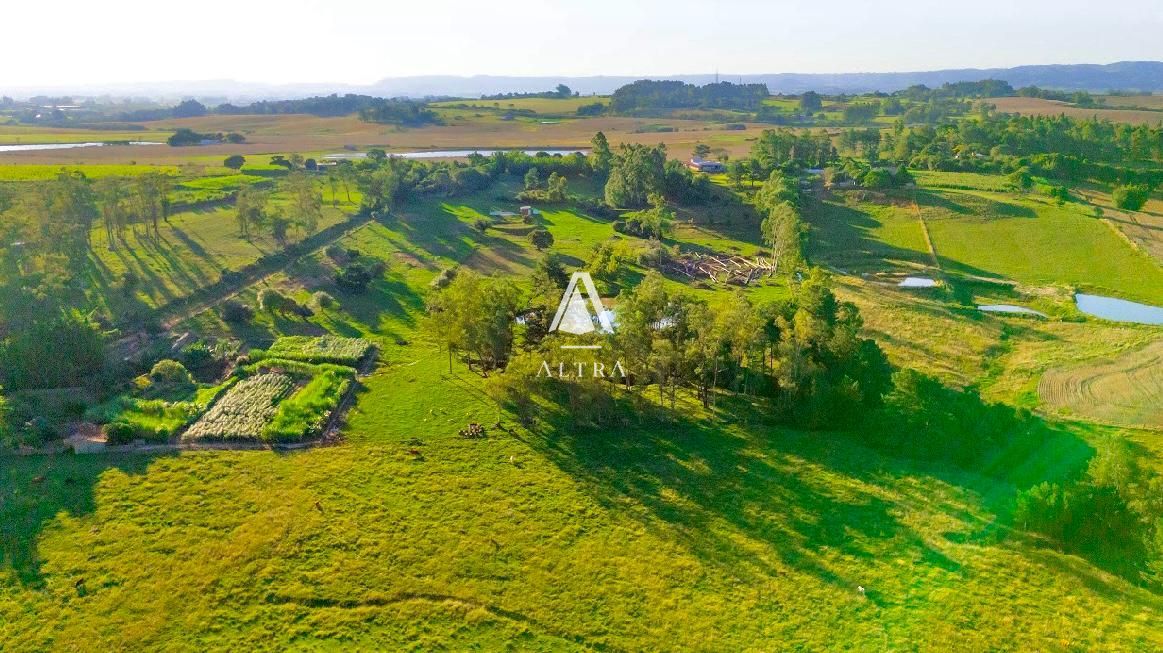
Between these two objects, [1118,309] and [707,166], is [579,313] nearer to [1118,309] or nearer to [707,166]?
[1118,309]

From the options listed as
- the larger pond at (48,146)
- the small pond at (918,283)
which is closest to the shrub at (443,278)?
the small pond at (918,283)

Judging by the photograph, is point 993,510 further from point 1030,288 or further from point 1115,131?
point 1115,131

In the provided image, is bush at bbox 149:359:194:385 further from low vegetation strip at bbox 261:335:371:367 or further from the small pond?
the small pond

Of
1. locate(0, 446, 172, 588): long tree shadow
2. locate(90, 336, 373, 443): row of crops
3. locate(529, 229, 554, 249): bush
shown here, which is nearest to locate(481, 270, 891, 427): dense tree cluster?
locate(90, 336, 373, 443): row of crops

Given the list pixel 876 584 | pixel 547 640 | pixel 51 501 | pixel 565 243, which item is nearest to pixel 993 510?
pixel 876 584

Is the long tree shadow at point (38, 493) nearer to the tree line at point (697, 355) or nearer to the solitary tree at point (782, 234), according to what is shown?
the tree line at point (697, 355)

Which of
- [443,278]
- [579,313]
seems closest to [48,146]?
[443,278]
